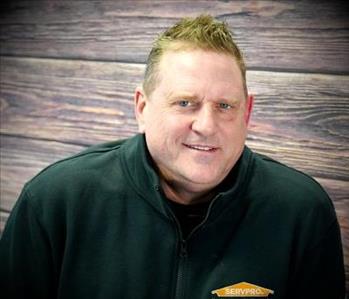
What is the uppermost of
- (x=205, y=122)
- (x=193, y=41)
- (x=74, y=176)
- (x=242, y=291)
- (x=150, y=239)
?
(x=193, y=41)

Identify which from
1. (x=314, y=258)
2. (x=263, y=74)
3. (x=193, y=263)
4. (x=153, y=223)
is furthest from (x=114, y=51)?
(x=314, y=258)

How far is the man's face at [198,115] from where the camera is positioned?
0.86 meters

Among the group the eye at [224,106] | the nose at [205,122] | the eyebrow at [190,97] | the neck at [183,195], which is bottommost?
the neck at [183,195]

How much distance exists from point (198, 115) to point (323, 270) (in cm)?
47

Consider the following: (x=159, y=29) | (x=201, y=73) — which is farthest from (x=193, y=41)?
(x=159, y=29)

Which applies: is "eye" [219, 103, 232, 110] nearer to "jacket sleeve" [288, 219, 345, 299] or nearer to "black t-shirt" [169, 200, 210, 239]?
"black t-shirt" [169, 200, 210, 239]

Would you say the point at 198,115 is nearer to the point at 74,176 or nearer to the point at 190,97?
the point at 190,97

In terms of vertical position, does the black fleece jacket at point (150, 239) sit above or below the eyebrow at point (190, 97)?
below

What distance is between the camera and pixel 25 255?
970 mm

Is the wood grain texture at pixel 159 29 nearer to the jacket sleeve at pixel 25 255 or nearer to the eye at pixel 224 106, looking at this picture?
the eye at pixel 224 106

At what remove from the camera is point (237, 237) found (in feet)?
3.17

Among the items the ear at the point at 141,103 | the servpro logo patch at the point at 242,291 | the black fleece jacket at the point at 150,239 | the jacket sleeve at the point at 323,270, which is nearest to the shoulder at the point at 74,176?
the black fleece jacket at the point at 150,239

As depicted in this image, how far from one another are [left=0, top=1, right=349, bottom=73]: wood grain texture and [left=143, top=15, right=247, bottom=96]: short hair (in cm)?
20

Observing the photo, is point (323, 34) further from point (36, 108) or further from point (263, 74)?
point (36, 108)
